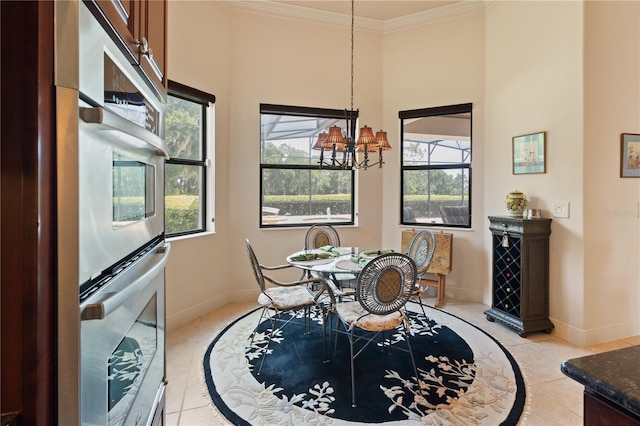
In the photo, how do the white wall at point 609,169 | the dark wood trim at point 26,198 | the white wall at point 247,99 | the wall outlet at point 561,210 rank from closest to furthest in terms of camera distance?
the dark wood trim at point 26,198
the white wall at point 609,169
the wall outlet at point 561,210
the white wall at point 247,99

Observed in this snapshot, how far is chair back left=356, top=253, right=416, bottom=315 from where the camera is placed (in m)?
2.22

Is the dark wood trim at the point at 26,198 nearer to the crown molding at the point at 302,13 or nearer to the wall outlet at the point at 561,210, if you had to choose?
the wall outlet at the point at 561,210

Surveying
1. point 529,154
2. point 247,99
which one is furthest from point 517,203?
point 247,99

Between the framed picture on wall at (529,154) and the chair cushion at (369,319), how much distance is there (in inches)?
92.1

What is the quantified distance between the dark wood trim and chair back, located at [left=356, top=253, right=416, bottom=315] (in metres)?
1.83

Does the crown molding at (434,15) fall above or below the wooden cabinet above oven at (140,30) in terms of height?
above

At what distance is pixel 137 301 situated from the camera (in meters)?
0.93

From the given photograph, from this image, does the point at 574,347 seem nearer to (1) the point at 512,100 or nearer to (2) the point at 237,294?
(1) the point at 512,100

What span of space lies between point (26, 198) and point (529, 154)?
4.14 meters

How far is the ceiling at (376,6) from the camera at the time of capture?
415cm

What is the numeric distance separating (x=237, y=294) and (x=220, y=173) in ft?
5.29

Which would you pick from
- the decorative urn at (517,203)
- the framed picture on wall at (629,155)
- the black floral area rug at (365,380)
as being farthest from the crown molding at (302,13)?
the black floral area rug at (365,380)

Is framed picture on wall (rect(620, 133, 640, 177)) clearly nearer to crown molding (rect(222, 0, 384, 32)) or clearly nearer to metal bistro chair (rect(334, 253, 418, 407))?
metal bistro chair (rect(334, 253, 418, 407))

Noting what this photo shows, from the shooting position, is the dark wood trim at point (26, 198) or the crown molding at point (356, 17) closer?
the dark wood trim at point (26, 198)
